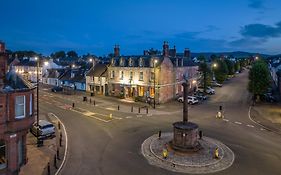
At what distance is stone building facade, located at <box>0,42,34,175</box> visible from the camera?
18484 millimetres

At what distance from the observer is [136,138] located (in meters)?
27.1

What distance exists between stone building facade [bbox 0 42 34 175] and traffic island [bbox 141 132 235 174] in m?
10.7

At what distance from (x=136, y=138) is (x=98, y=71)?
40182 mm

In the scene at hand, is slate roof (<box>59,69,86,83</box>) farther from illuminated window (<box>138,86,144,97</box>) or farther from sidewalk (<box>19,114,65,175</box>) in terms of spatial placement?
sidewalk (<box>19,114,65,175</box>)

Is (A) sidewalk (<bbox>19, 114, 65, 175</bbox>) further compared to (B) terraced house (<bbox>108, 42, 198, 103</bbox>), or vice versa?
(B) terraced house (<bbox>108, 42, 198, 103</bbox>)

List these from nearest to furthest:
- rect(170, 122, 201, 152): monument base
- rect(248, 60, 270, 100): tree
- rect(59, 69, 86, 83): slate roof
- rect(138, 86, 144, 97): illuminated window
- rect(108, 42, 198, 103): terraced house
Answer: rect(170, 122, 201, 152): monument base < rect(248, 60, 270, 100): tree < rect(108, 42, 198, 103): terraced house < rect(138, 86, 144, 97): illuminated window < rect(59, 69, 86, 83): slate roof

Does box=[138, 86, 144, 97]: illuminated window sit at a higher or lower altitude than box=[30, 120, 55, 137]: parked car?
higher

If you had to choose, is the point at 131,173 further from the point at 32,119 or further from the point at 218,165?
the point at 32,119

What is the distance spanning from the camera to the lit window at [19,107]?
19500 mm

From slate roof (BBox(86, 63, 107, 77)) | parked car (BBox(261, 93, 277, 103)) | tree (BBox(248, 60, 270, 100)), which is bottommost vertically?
parked car (BBox(261, 93, 277, 103))

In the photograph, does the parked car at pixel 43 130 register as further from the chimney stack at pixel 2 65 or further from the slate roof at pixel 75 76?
the slate roof at pixel 75 76

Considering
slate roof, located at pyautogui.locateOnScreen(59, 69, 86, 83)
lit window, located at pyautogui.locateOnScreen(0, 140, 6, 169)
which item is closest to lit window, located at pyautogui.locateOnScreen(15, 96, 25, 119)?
lit window, located at pyautogui.locateOnScreen(0, 140, 6, 169)

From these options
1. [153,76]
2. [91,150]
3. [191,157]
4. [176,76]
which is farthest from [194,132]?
[176,76]

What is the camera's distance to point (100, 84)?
62531 millimetres
